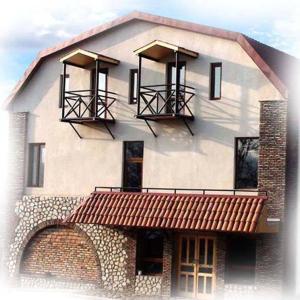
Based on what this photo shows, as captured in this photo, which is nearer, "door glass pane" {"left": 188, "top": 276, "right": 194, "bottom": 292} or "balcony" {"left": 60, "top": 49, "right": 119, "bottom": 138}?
"door glass pane" {"left": 188, "top": 276, "right": 194, "bottom": 292}

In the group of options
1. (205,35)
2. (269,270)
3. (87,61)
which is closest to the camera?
(269,270)

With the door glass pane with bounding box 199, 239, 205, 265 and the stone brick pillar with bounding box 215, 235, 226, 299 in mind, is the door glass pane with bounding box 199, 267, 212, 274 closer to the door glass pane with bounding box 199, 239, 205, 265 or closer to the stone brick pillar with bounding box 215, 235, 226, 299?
the door glass pane with bounding box 199, 239, 205, 265

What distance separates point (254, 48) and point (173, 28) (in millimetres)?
3633

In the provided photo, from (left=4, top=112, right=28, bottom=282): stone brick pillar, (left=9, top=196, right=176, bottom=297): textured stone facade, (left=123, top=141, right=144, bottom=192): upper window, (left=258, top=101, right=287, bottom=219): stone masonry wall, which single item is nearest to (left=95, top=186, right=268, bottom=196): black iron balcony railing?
(left=123, top=141, right=144, bottom=192): upper window

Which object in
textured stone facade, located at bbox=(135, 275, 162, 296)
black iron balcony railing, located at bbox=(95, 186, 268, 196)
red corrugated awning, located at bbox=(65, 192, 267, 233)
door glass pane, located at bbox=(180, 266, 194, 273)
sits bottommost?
textured stone facade, located at bbox=(135, 275, 162, 296)

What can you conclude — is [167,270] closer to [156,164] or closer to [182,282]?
[182,282]

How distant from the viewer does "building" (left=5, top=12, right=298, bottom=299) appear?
91.8ft

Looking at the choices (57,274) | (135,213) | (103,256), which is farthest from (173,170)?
(57,274)

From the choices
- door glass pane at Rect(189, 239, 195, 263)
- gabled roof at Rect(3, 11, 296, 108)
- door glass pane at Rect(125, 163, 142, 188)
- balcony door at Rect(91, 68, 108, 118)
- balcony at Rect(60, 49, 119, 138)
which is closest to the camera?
gabled roof at Rect(3, 11, 296, 108)

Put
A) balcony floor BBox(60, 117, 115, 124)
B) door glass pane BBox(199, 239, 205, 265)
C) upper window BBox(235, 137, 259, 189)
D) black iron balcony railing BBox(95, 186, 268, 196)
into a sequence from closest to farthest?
black iron balcony railing BBox(95, 186, 268, 196) → upper window BBox(235, 137, 259, 189) → door glass pane BBox(199, 239, 205, 265) → balcony floor BBox(60, 117, 115, 124)

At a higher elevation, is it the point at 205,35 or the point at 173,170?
the point at 205,35

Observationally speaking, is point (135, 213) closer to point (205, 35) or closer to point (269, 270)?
point (269, 270)

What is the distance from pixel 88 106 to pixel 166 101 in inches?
145

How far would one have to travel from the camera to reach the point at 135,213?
95.9 feet
